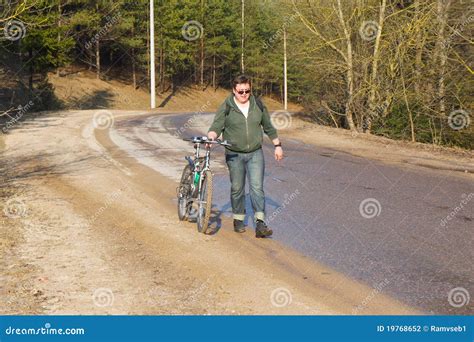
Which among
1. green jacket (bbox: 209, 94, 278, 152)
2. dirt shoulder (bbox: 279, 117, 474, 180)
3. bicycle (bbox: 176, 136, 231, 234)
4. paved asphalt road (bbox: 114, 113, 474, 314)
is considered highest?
green jacket (bbox: 209, 94, 278, 152)

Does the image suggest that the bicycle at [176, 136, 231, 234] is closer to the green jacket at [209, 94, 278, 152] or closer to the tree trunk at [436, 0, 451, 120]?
the green jacket at [209, 94, 278, 152]

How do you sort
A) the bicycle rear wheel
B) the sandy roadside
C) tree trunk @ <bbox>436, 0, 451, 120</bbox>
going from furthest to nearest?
tree trunk @ <bbox>436, 0, 451, 120</bbox>
the bicycle rear wheel
the sandy roadside

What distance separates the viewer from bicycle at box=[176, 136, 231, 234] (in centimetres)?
708

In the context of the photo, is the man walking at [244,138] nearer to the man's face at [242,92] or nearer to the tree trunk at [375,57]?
the man's face at [242,92]

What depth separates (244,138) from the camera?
699 cm

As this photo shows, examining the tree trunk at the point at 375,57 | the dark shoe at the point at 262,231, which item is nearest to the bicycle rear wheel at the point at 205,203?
the dark shoe at the point at 262,231

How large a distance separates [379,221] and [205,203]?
2473 mm

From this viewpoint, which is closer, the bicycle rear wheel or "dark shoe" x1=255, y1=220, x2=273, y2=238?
"dark shoe" x1=255, y1=220, x2=273, y2=238

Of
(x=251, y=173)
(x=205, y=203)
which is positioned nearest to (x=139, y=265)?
(x=205, y=203)

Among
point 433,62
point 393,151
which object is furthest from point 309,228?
point 433,62

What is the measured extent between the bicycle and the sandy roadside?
0.21 metres


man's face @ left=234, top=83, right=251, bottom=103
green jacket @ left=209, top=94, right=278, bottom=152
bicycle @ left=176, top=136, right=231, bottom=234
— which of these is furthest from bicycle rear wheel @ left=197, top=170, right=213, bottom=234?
man's face @ left=234, top=83, right=251, bottom=103

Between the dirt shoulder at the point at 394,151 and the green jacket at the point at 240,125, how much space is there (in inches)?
240

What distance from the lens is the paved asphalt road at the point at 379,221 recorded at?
5.46 m
